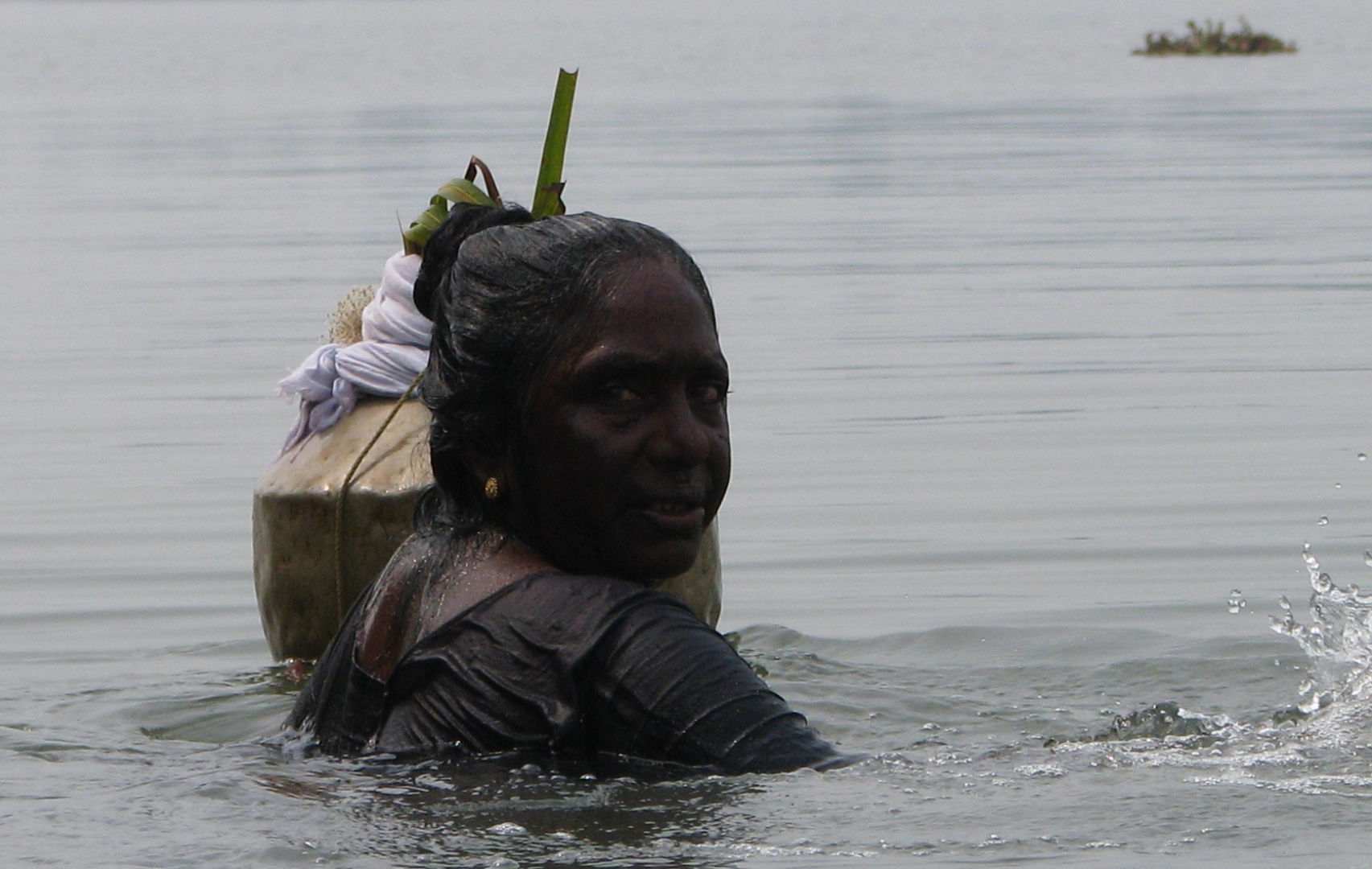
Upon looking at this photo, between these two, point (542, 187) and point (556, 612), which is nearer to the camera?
point (556, 612)

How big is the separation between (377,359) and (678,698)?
264cm

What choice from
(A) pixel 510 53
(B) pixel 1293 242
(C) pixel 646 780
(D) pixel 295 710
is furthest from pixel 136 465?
(A) pixel 510 53

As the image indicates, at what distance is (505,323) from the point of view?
174 inches

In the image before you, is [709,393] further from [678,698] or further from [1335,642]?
[1335,642]

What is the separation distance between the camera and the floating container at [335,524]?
6578 millimetres

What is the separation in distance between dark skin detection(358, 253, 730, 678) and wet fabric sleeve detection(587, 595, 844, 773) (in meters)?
0.15

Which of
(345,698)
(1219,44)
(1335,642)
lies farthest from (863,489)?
(1219,44)

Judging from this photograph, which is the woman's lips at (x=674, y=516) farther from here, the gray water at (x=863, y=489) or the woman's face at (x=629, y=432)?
the gray water at (x=863, y=489)

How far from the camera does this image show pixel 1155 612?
8.03 m

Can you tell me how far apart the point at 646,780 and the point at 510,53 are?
81098 mm

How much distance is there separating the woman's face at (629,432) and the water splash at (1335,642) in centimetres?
213

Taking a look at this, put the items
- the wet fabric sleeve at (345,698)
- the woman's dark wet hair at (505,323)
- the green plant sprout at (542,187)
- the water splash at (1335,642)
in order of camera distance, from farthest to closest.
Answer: the water splash at (1335,642), the green plant sprout at (542,187), the wet fabric sleeve at (345,698), the woman's dark wet hair at (505,323)

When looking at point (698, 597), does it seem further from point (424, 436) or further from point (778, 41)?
point (778, 41)

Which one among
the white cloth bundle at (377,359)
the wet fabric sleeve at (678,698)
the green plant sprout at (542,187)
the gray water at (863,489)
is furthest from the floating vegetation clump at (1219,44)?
the wet fabric sleeve at (678,698)
